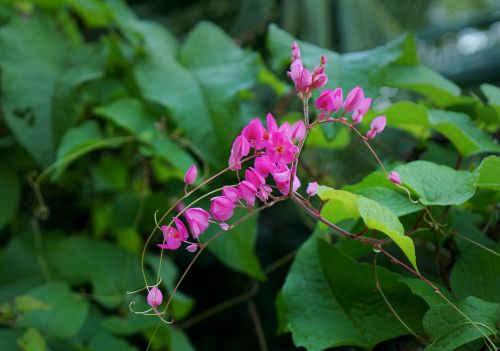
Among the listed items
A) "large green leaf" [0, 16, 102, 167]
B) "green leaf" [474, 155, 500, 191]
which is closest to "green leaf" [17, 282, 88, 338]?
"large green leaf" [0, 16, 102, 167]

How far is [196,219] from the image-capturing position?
29cm

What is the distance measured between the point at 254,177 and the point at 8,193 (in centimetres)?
41

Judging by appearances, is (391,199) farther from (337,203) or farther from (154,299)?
(154,299)

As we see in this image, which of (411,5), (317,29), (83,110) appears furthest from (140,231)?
(411,5)

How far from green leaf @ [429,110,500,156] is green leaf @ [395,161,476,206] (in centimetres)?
6

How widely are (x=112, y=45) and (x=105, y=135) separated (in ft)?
0.38

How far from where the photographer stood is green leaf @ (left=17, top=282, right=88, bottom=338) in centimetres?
45

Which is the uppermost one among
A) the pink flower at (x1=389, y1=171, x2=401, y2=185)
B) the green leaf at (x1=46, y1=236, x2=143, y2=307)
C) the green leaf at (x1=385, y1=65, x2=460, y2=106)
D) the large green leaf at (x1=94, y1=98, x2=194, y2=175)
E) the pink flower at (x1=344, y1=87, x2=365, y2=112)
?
the pink flower at (x1=344, y1=87, x2=365, y2=112)

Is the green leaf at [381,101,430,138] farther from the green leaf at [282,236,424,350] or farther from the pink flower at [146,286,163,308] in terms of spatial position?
the pink flower at [146,286,163,308]

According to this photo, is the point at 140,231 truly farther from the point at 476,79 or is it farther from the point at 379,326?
the point at 476,79

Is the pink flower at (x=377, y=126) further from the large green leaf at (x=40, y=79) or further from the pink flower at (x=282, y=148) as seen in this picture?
the large green leaf at (x=40, y=79)

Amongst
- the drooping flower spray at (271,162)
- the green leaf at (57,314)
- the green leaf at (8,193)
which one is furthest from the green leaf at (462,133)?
the green leaf at (8,193)

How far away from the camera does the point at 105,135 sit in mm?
600

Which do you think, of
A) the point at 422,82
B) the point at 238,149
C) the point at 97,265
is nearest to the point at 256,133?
the point at 238,149
